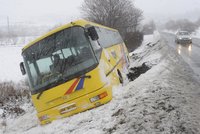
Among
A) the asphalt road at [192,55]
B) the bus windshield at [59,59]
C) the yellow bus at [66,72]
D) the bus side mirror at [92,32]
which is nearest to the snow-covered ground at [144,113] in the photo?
the yellow bus at [66,72]

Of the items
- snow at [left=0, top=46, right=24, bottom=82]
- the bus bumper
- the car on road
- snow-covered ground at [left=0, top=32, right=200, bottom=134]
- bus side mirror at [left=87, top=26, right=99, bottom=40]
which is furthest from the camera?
the car on road

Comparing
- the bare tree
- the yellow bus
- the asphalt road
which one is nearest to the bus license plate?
the yellow bus

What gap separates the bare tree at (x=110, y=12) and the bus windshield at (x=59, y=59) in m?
34.7

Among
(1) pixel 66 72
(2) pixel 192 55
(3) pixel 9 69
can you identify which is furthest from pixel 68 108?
(3) pixel 9 69

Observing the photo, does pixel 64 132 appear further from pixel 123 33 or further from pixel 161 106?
pixel 123 33

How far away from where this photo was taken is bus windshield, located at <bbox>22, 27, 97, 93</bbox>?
780 cm

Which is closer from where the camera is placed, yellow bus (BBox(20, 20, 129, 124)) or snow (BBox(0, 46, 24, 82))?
yellow bus (BBox(20, 20, 129, 124))

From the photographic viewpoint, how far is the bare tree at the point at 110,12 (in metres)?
42.7

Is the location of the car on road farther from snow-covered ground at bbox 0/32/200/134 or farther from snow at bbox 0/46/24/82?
snow-covered ground at bbox 0/32/200/134

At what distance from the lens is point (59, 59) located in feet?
26.2

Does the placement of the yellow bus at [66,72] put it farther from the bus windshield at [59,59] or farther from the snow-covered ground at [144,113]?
the snow-covered ground at [144,113]

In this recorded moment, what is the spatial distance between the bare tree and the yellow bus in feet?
114

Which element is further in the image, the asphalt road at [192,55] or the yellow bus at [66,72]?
the asphalt road at [192,55]

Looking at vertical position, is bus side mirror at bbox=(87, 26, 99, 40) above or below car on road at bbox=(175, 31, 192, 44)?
above
